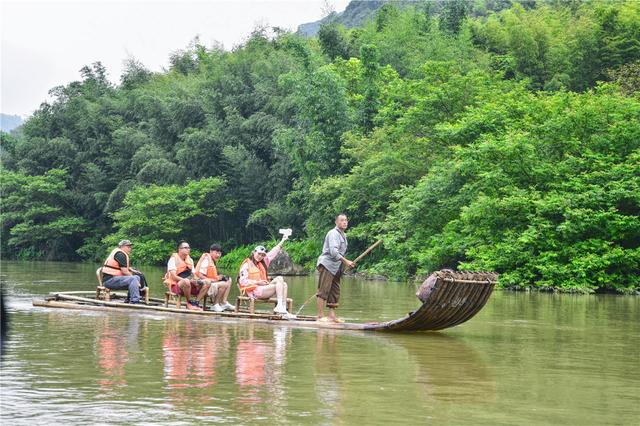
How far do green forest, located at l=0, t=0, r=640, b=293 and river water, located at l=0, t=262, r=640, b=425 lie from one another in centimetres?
1255

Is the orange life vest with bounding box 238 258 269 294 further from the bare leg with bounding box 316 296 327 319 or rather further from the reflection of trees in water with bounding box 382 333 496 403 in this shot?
the reflection of trees in water with bounding box 382 333 496 403

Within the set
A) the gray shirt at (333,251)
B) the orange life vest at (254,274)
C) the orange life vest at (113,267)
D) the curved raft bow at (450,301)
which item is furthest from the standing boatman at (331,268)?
the orange life vest at (113,267)

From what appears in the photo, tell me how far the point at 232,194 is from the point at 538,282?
94.4ft

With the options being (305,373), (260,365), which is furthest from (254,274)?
(305,373)

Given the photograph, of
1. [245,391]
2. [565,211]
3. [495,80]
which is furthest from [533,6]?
[245,391]

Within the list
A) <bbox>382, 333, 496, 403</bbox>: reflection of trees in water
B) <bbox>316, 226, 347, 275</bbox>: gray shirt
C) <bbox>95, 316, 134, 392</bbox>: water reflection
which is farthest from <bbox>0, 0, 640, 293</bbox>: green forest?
<bbox>95, 316, 134, 392</bbox>: water reflection

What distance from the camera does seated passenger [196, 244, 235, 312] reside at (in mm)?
15898

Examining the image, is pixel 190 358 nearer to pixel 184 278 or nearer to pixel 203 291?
pixel 203 291

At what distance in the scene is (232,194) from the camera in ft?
175

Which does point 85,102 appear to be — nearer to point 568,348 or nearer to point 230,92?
point 230,92

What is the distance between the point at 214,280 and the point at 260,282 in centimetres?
97

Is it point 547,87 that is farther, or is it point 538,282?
point 547,87

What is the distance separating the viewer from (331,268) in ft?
46.9

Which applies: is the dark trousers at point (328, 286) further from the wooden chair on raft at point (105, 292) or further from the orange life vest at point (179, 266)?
the wooden chair on raft at point (105, 292)
